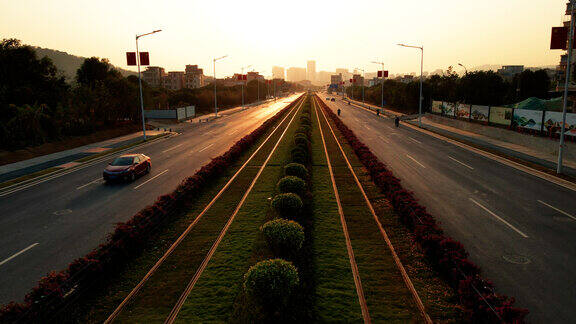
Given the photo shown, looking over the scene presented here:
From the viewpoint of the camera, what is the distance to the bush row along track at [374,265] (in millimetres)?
8391

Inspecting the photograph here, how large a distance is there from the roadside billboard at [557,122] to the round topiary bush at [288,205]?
995 inches

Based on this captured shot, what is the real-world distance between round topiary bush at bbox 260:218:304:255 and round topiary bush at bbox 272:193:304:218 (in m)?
2.27

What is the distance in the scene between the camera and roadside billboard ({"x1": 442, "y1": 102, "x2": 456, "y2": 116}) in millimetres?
49697

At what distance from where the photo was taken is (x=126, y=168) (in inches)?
821

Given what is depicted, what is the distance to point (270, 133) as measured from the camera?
4144cm

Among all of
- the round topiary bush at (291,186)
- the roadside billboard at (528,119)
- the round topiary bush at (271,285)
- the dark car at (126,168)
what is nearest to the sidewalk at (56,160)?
the dark car at (126,168)

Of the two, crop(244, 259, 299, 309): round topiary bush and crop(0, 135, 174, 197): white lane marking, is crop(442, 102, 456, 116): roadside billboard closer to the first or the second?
crop(0, 135, 174, 197): white lane marking

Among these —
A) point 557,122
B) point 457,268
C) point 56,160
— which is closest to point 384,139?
point 557,122

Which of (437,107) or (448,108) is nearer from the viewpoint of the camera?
(448,108)

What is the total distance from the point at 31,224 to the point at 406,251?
49.1 feet

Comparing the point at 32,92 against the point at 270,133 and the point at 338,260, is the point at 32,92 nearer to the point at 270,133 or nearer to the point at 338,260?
the point at 270,133

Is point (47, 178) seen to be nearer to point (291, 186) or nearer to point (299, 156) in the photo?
point (299, 156)

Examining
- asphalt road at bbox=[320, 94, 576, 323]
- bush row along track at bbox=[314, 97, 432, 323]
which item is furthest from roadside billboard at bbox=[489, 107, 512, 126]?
bush row along track at bbox=[314, 97, 432, 323]

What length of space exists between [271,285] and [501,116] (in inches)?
1486
